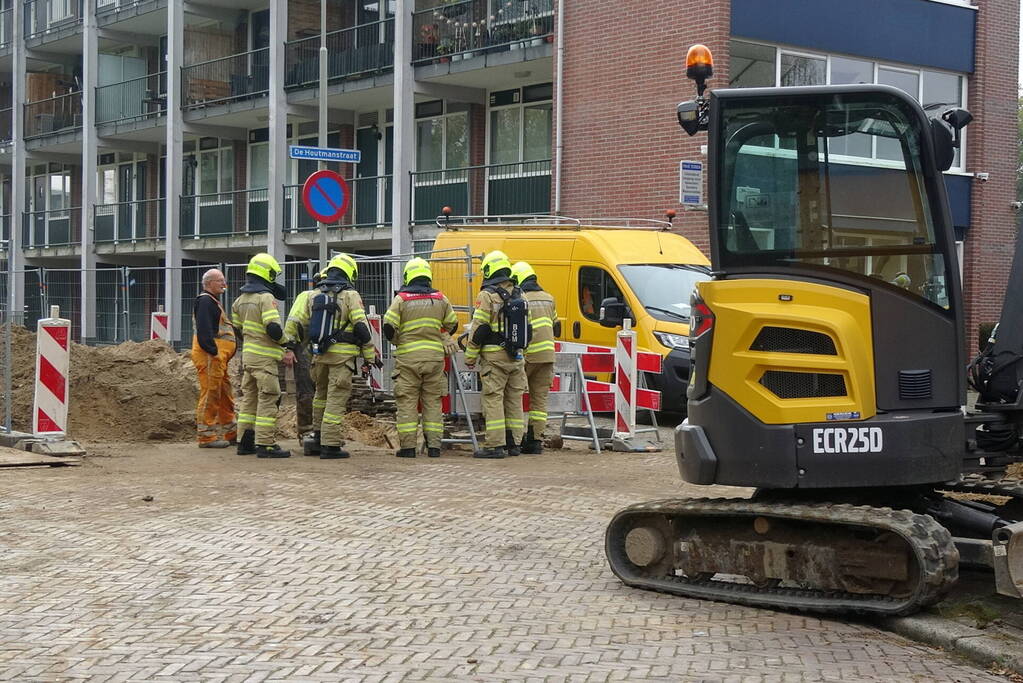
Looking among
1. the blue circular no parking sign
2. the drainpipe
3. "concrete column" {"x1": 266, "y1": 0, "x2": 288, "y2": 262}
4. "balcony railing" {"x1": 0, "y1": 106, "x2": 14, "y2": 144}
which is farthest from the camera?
"balcony railing" {"x1": 0, "y1": 106, "x2": 14, "y2": 144}

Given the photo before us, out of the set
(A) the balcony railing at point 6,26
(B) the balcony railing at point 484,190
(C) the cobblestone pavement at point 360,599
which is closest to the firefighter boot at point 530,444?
(C) the cobblestone pavement at point 360,599

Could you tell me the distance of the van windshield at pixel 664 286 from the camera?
1634 cm

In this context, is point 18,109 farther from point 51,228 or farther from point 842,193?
point 842,193

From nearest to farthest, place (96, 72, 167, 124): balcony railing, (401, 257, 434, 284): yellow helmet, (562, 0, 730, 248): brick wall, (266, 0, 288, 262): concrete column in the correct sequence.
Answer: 1. (401, 257, 434, 284): yellow helmet
2. (562, 0, 730, 248): brick wall
3. (266, 0, 288, 262): concrete column
4. (96, 72, 167, 124): balcony railing

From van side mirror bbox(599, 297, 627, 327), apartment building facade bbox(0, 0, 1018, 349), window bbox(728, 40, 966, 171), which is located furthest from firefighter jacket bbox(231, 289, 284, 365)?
window bbox(728, 40, 966, 171)

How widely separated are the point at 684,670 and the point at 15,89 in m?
40.8

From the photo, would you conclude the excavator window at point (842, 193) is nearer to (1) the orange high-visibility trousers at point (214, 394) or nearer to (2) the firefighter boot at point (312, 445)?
(2) the firefighter boot at point (312, 445)

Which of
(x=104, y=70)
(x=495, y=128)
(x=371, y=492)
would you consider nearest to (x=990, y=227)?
(x=495, y=128)

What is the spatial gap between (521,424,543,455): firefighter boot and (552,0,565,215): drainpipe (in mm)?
10571

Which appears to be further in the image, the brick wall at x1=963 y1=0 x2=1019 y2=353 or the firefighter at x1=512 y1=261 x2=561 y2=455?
the brick wall at x1=963 y1=0 x2=1019 y2=353

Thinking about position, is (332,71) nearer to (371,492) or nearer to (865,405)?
(371,492)

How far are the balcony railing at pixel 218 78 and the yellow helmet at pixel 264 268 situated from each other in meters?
20.8

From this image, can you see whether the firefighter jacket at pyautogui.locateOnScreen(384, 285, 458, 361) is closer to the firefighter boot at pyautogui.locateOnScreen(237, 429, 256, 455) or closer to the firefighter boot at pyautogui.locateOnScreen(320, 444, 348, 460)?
the firefighter boot at pyautogui.locateOnScreen(320, 444, 348, 460)

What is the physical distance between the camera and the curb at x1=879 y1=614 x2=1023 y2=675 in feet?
18.5
